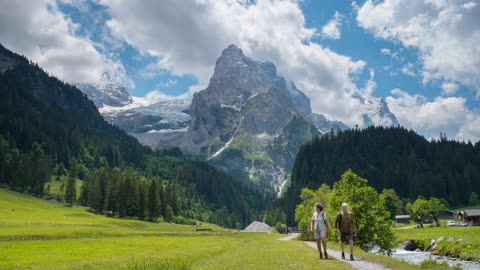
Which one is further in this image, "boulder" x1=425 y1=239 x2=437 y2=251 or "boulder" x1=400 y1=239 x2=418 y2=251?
"boulder" x1=400 y1=239 x2=418 y2=251

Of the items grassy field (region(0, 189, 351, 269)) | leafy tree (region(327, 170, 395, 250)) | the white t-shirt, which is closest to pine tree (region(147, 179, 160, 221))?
grassy field (region(0, 189, 351, 269))

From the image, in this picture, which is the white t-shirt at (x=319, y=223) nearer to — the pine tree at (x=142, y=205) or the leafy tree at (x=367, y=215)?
the leafy tree at (x=367, y=215)

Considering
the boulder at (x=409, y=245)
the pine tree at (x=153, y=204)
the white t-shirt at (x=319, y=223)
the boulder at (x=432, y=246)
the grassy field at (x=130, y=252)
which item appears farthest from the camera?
the pine tree at (x=153, y=204)

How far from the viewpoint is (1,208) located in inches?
4567

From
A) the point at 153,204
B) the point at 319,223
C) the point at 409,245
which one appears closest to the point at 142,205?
the point at 153,204

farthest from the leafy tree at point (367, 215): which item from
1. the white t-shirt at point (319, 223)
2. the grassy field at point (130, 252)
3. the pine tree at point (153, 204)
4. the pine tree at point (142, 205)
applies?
the pine tree at point (153, 204)

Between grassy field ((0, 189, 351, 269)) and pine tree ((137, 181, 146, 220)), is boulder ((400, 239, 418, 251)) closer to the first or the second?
grassy field ((0, 189, 351, 269))

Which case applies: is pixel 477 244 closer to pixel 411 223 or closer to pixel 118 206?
pixel 118 206

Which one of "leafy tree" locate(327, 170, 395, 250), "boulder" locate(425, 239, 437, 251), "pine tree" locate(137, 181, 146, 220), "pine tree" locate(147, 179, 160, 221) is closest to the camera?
"leafy tree" locate(327, 170, 395, 250)

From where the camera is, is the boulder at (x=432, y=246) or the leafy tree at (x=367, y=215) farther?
the boulder at (x=432, y=246)

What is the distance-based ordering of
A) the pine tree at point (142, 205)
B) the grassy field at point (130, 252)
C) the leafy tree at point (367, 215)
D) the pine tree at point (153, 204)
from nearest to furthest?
the grassy field at point (130, 252) → the leafy tree at point (367, 215) → the pine tree at point (142, 205) → the pine tree at point (153, 204)

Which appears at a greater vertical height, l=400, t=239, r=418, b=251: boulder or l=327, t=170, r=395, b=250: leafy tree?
l=327, t=170, r=395, b=250: leafy tree

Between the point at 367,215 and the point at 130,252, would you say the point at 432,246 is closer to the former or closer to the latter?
the point at 367,215

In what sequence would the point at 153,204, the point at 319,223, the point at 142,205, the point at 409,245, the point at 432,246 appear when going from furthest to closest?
the point at 153,204 < the point at 142,205 < the point at 409,245 < the point at 432,246 < the point at 319,223
